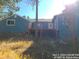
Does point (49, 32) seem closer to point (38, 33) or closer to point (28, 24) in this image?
point (38, 33)

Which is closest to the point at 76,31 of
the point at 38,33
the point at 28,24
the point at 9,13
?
the point at 38,33

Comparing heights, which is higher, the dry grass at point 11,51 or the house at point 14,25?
the house at point 14,25

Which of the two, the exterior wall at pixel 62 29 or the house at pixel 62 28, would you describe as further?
the exterior wall at pixel 62 29

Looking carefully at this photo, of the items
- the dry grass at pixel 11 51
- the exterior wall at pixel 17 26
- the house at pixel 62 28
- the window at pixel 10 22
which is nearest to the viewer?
the dry grass at pixel 11 51

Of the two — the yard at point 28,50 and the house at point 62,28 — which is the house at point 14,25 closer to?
the house at point 62,28

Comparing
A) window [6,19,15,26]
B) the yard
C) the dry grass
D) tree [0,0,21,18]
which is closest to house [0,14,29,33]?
window [6,19,15,26]

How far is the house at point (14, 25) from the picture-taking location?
5209 centimetres

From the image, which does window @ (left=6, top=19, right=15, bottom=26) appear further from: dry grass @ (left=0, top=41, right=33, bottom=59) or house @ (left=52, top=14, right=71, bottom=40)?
dry grass @ (left=0, top=41, right=33, bottom=59)

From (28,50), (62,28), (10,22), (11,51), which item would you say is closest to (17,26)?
(10,22)

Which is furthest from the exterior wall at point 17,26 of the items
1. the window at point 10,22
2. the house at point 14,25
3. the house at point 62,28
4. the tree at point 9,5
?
the tree at point 9,5

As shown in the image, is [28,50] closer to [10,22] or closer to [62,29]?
[62,29]

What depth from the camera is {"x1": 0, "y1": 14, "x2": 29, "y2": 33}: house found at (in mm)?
52094

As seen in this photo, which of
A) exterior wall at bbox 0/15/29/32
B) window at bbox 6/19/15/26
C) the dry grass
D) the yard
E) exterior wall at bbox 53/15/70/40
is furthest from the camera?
exterior wall at bbox 0/15/29/32

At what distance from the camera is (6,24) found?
171ft
